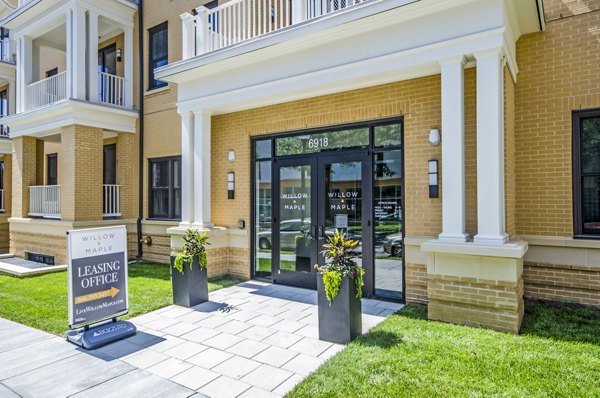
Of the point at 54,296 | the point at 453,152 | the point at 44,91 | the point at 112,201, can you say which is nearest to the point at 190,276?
the point at 54,296

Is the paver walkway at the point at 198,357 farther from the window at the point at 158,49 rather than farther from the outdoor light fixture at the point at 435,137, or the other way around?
the window at the point at 158,49

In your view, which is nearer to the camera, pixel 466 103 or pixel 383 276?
pixel 466 103

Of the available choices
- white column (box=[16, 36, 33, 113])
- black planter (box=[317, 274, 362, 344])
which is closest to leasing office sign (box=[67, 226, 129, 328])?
black planter (box=[317, 274, 362, 344])

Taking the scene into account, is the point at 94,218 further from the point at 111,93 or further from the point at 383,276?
the point at 383,276

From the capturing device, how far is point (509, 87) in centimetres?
590

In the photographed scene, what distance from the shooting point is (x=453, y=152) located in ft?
17.7

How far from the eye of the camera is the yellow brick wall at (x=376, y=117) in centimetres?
622

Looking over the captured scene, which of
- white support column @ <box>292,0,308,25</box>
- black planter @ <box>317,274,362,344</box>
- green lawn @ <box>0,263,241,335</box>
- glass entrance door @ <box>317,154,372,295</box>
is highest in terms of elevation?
white support column @ <box>292,0,308,25</box>

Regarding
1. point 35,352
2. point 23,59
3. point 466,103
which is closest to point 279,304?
point 35,352

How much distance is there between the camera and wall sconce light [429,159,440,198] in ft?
20.0

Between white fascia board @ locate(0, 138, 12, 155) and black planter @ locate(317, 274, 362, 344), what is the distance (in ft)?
50.6

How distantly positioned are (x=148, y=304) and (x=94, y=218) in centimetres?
570

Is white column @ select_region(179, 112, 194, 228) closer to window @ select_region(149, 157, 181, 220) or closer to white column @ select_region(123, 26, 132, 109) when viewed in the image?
window @ select_region(149, 157, 181, 220)

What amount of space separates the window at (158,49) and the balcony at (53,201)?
343cm
